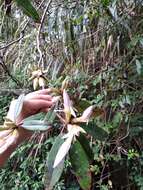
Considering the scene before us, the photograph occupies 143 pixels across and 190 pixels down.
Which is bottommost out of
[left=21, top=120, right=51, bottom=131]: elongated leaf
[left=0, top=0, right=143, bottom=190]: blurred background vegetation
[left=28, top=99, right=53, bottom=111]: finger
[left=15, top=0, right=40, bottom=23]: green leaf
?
[left=0, top=0, right=143, bottom=190]: blurred background vegetation

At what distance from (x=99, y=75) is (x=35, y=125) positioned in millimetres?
1238

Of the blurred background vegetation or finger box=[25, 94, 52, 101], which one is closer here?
finger box=[25, 94, 52, 101]

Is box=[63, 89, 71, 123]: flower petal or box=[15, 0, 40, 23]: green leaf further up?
box=[15, 0, 40, 23]: green leaf

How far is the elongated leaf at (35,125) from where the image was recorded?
1.57ft

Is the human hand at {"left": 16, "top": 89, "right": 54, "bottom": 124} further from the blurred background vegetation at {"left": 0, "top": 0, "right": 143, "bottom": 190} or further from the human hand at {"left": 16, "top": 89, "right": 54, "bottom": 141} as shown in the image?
the blurred background vegetation at {"left": 0, "top": 0, "right": 143, "bottom": 190}

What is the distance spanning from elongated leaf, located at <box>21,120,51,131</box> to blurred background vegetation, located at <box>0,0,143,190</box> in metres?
1.03

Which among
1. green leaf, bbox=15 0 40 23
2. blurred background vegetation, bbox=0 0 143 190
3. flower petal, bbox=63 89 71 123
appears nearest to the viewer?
flower petal, bbox=63 89 71 123

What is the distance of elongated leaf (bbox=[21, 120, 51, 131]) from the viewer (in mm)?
479

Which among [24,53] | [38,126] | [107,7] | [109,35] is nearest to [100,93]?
[109,35]

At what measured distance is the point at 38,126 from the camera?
19.9 inches

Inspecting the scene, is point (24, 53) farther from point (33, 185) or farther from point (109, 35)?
point (33, 185)

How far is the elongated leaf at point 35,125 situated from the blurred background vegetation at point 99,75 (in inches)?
40.5

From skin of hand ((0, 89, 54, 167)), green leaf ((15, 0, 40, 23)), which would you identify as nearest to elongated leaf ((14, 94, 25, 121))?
skin of hand ((0, 89, 54, 167))

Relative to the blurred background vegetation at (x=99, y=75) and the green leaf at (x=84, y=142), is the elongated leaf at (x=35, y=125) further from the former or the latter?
the blurred background vegetation at (x=99, y=75)
